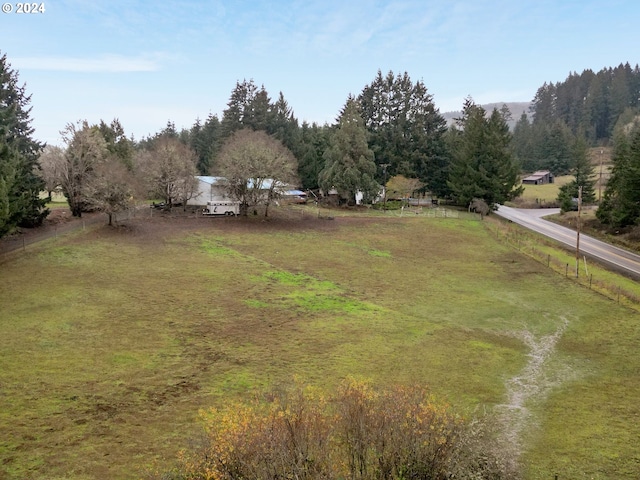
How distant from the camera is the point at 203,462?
10.2m

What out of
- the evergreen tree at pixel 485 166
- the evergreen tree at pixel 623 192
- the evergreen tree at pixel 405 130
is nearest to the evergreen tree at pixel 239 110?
the evergreen tree at pixel 405 130

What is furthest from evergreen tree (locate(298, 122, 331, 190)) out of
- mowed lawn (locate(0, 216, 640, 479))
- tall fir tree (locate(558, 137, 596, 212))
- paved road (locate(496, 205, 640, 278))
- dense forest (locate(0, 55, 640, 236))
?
mowed lawn (locate(0, 216, 640, 479))

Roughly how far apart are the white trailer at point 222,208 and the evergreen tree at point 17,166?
17.7 metres

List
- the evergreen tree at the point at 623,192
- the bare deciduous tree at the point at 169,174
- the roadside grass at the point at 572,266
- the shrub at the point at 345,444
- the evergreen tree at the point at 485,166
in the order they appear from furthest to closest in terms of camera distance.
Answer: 1. the evergreen tree at the point at 485,166
2. the bare deciduous tree at the point at 169,174
3. the evergreen tree at the point at 623,192
4. the roadside grass at the point at 572,266
5. the shrub at the point at 345,444

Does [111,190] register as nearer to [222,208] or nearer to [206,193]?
[222,208]

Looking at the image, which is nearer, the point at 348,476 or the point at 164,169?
the point at 348,476

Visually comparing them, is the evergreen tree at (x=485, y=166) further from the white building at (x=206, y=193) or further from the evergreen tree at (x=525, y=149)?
the evergreen tree at (x=525, y=149)

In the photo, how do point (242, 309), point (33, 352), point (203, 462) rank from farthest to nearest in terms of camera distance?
point (242, 309), point (33, 352), point (203, 462)

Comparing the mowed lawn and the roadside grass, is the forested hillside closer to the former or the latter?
the roadside grass

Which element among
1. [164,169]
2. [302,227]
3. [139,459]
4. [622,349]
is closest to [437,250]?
[302,227]

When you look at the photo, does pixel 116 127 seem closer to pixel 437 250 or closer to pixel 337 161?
pixel 337 161

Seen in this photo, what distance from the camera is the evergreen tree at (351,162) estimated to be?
64438mm

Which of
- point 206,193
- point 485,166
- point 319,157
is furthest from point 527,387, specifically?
point 319,157

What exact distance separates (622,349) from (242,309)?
62.7 ft
